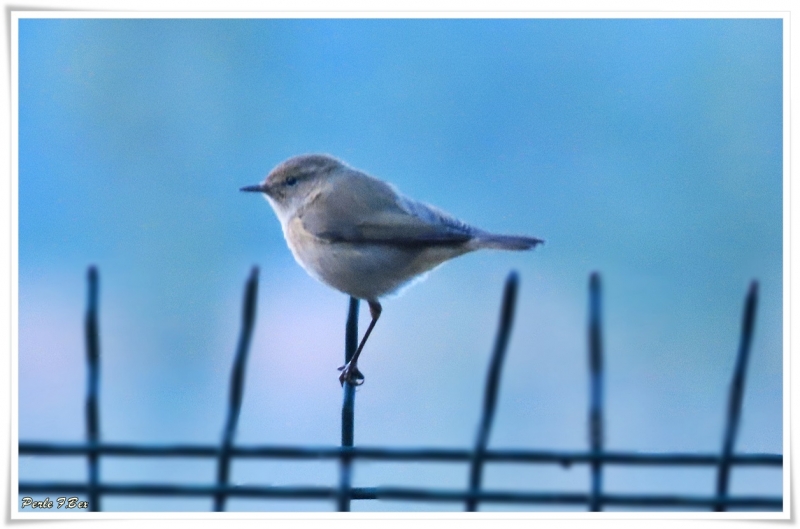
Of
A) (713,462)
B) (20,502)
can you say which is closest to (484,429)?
(713,462)

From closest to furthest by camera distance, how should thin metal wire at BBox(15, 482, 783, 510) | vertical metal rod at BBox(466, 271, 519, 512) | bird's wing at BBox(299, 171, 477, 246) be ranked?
vertical metal rod at BBox(466, 271, 519, 512), thin metal wire at BBox(15, 482, 783, 510), bird's wing at BBox(299, 171, 477, 246)

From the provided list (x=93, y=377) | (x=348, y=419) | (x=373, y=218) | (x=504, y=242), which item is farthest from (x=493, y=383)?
(x=373, y=218)

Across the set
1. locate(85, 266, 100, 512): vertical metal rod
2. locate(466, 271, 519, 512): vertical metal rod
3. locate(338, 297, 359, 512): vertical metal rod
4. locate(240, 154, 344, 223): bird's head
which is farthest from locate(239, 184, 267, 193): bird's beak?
locate(466, 271, 519, 512): vertical metal rod

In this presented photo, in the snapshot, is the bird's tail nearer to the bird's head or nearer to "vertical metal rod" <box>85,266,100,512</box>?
the bird's head

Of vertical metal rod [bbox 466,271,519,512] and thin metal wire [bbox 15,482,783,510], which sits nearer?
vertical metal rod [bbox 466,271,519,512]

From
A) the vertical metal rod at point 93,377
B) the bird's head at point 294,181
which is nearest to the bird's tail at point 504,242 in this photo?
the bird's head at point 294,181
